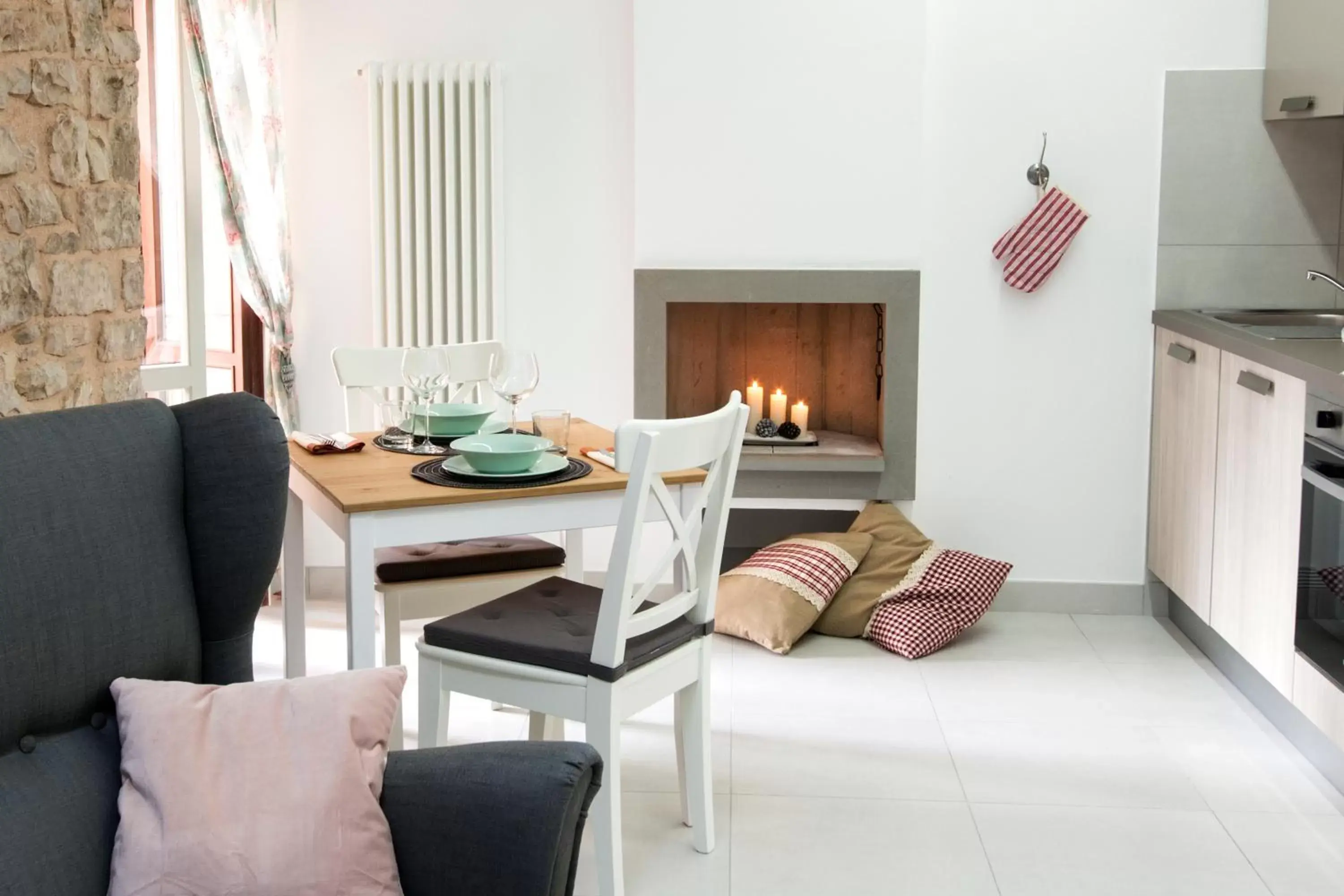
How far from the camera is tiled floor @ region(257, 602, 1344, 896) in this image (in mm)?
2744

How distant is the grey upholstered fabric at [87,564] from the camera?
168 cm

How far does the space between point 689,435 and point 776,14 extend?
218 cm

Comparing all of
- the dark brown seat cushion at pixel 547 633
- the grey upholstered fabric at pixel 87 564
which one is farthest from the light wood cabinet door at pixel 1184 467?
the grey upholstered fabric at pixel 87 564

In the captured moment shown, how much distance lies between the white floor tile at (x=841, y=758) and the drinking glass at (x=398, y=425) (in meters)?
1.05

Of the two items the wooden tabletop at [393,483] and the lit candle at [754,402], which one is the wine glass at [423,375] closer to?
the wooden tabletop at [393,483]

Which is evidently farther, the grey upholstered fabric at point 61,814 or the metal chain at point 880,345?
the metal chain at point 880,345

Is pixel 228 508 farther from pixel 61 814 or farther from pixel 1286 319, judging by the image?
pixel 1286 319

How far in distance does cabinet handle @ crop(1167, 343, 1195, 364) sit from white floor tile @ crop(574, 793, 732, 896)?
6.31 feet

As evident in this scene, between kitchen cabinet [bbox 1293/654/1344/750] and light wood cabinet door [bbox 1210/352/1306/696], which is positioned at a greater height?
light wood cabinet door [bbox 1210/352/1306/696]

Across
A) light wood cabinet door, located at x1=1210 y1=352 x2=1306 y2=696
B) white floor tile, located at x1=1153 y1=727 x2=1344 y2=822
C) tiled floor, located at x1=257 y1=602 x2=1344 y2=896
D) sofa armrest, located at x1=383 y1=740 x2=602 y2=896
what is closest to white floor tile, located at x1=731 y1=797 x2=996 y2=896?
tiled floor, located at x1=257 y1=602 x2=1344 y2=896

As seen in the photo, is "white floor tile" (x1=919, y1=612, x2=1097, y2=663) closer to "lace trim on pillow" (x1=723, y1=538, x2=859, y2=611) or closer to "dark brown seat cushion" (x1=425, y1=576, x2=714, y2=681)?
"lace trim on pillow" (x1=723, y1=538, x2=859, y2=611)

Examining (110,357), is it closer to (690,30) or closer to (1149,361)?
(690,30)

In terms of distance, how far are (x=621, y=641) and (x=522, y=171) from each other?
7.85 ft

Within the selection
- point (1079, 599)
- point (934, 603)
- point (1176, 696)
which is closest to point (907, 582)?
point (934, 603)
